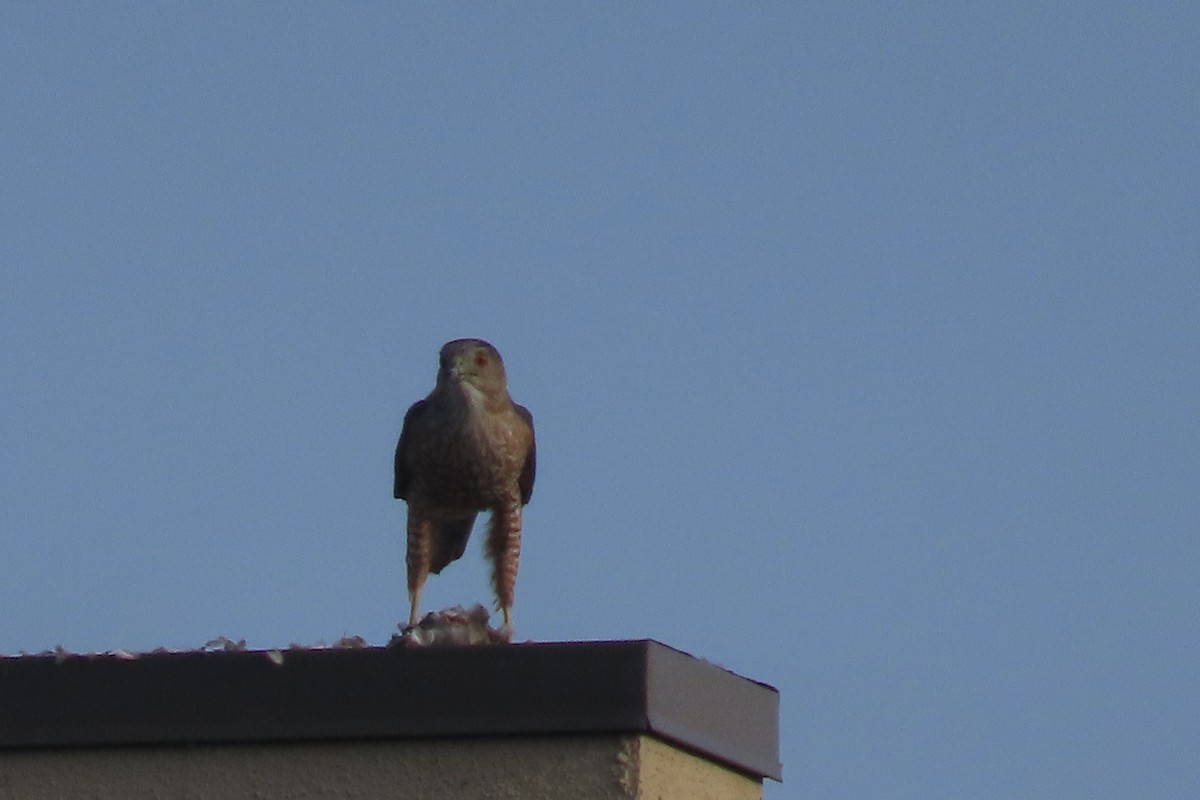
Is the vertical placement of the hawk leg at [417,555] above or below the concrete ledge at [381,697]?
above

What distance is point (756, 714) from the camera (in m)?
4.25

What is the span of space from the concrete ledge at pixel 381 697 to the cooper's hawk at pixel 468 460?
3400 millimetres

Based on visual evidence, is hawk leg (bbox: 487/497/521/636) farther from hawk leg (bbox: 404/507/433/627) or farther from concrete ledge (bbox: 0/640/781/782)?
concrete ledge (bbox: 0/640/781/782)

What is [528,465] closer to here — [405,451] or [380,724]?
[405,451]

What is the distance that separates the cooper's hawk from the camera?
7555mm

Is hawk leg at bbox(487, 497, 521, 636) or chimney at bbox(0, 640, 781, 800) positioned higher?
hawk leg at bbox(487, 497, 521, 636)

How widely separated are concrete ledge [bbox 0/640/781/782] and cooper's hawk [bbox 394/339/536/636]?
134 inches

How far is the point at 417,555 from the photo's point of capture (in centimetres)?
783

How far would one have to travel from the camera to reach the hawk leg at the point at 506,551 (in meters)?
7.74

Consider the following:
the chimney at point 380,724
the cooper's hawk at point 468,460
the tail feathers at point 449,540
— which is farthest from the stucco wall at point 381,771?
the tail feathers at point 449,540

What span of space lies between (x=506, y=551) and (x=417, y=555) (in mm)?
362

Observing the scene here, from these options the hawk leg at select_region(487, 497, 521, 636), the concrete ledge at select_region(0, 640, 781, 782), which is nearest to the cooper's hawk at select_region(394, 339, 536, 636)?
the hawk leg at select_region(487, 497, 521, 636)

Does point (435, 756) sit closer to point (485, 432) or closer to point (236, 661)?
point (236, 661)

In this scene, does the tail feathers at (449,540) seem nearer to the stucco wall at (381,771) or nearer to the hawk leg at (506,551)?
the hawk leg at (506,551)
